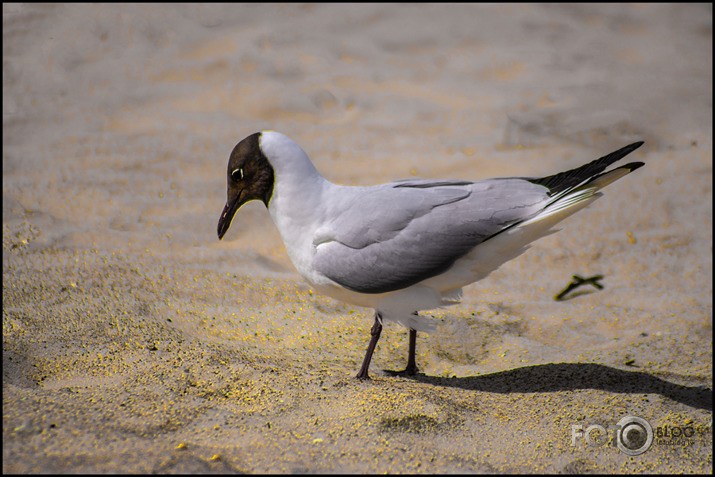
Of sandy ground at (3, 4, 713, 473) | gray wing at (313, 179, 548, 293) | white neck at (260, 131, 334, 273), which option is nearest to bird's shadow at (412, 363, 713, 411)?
sandy ground at (3, 4, 713, 473)

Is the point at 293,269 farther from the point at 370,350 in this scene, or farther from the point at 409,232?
the point at 409,232

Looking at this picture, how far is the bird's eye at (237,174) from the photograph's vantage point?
3.23 meters

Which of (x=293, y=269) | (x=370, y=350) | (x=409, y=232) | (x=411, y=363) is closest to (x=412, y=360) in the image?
(x=411, y=363)

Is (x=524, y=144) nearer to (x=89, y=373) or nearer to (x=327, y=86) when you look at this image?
(x=327, y=86)

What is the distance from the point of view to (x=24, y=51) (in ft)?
22.6

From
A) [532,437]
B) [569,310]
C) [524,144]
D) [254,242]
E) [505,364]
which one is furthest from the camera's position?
[524,144]

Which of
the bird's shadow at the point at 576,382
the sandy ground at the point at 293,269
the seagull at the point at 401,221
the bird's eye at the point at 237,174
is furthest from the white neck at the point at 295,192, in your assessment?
the bird's shadow at the point at 576,382

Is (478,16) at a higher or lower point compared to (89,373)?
higher

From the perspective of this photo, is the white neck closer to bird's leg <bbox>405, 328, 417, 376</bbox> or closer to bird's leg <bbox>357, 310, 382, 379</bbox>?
bird's leg <bbox>357, 310, 382, 379</bbox>

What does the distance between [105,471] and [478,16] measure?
730cm

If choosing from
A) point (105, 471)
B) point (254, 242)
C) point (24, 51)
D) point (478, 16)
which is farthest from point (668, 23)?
point (105, 471)

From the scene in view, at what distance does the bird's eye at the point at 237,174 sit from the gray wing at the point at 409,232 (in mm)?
522

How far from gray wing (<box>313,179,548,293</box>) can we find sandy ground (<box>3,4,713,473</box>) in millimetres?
538

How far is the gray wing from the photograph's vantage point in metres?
2.97
